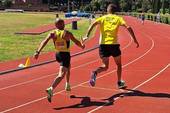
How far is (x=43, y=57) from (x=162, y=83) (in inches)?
312

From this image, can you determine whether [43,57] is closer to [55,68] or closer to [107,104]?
[55,68]

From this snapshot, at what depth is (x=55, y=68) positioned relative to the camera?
16.6 meters

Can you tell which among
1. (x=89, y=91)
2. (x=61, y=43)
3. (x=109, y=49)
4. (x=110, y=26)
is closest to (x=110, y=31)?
(x=110, y=26)

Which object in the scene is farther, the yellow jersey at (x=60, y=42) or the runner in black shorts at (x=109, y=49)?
the runner in black shorts at (x=109, y=49)

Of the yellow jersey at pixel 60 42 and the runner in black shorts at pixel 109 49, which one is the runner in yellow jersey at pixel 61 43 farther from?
the runner in black shorts at pixel 109 49

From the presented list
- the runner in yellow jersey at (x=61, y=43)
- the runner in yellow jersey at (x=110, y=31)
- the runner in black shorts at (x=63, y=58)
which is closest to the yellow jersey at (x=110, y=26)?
the runner in yellow jersey at (x=110, y=31)

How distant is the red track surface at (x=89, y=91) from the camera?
390 inches

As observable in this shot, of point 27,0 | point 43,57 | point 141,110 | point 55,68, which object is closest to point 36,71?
point 55,68

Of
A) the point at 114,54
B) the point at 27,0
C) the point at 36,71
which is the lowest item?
the point at 27,0

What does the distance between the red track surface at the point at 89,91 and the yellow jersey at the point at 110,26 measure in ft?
4.31

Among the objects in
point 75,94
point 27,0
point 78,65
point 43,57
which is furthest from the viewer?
point 27,0

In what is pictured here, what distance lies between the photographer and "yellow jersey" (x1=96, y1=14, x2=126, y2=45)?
1125cm

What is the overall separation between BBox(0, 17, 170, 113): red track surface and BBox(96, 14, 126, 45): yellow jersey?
1315mm

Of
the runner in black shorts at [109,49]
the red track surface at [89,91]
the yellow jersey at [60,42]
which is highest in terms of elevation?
the yellow jersey at [60,42]
